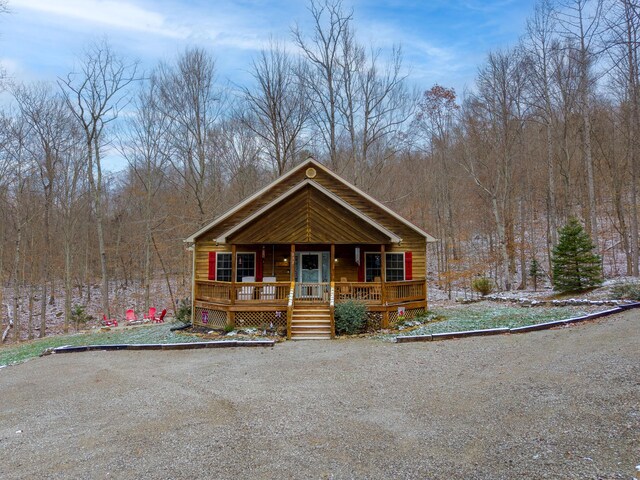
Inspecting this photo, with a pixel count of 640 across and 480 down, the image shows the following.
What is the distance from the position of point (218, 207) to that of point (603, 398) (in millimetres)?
25563

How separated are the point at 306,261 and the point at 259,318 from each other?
366 centimetres

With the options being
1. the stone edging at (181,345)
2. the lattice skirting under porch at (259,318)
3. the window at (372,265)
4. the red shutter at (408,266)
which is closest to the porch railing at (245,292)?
the lattice skirting under porch at (259,318)

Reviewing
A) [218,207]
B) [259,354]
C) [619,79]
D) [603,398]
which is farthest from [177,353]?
[619,79]

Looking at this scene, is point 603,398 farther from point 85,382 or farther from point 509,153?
point 509,153

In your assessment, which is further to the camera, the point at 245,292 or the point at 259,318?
the point at 245,292

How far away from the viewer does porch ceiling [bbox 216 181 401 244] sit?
14550 mm

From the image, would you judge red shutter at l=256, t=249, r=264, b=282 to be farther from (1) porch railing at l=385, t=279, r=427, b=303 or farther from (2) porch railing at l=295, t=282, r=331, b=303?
(1) porch railing at l=385, t=279, r=427, b=303

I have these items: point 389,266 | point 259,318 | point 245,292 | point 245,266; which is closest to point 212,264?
point 245,266

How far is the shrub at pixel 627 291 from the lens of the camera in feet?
47.1

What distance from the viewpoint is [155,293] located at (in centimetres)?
3450

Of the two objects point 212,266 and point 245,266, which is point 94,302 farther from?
point 245,266

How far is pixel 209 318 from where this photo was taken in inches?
615

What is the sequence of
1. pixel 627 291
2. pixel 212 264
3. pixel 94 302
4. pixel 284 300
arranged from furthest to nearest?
pixel 94 302
pixel 212 264
pixel 627 291
pixel 284 300

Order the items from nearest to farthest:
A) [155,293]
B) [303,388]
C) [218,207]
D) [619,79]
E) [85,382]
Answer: [303,388] → [85,382] → [619,79] → [218,207] → [155,293]
